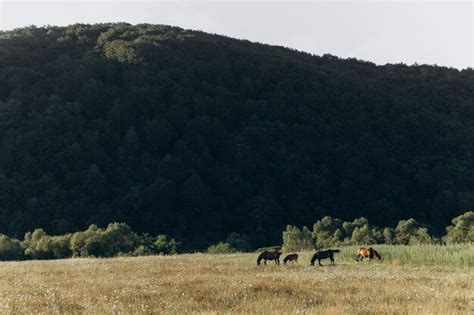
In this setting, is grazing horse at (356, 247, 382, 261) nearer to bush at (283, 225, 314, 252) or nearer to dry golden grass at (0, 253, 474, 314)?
dry golden grass at (0, 253, 474, 314)

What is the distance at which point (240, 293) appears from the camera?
16.6 m

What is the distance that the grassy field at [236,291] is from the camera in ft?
45.4

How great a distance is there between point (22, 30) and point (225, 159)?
92339 millimetres

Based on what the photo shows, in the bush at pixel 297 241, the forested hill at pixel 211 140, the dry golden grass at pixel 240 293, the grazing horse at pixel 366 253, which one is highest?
the forested hill at pixel 211 140

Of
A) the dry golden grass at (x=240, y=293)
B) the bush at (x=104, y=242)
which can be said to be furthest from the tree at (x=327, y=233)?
the dry golden grass at (x=240, y=293)

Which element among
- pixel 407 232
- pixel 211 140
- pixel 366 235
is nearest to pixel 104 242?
pixel 366 235

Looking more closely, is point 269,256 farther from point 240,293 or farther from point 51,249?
point 51,249

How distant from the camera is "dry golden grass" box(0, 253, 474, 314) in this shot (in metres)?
13.8

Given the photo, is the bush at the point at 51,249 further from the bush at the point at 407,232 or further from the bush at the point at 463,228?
the bush at the point at 463,228

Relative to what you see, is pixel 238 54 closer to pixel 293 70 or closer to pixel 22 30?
pixel 293 70

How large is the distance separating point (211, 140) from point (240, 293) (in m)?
111

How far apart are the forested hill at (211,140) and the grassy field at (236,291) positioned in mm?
67074

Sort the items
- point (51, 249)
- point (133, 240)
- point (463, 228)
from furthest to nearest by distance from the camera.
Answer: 1. point (133, 240)
2. point (51, 249)
3. point (463, 228)

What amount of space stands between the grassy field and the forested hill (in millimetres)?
67074
